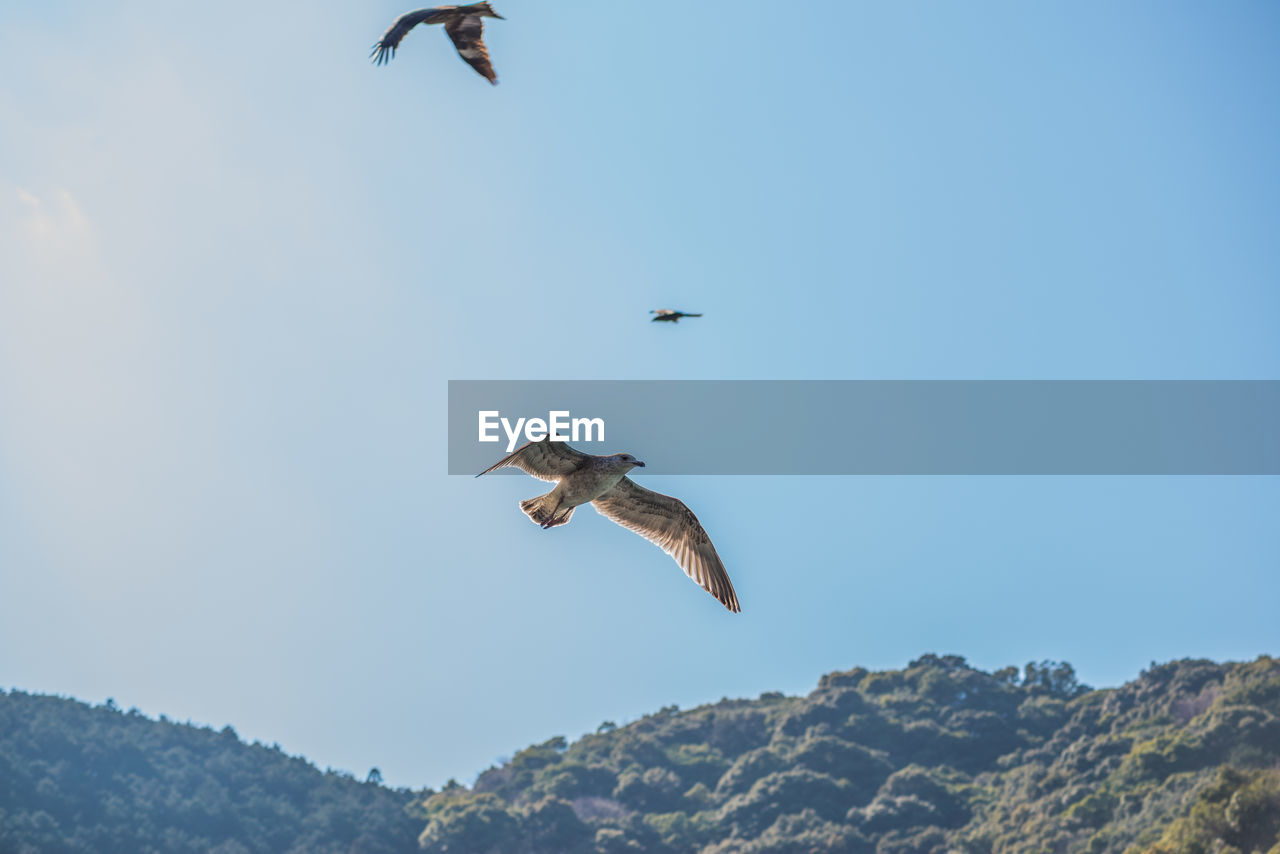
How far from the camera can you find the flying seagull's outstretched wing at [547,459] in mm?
12703

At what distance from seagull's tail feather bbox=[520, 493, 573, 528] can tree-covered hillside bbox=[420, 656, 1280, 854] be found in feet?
82.5

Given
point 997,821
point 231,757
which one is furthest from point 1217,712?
point 231,757

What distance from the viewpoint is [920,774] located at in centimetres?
4659

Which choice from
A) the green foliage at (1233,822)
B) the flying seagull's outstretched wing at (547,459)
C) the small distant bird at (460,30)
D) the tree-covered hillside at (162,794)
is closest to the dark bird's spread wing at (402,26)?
the small distant bird at (460,30)

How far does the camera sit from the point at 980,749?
5175 cm

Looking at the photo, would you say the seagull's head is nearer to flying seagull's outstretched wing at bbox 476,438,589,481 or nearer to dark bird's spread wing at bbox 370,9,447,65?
flying seagull's outstretched wing at bbox 476,438,589,481

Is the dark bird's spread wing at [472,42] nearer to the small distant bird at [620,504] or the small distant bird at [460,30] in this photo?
the small distant bird at [460,30]

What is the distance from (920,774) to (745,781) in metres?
6.97

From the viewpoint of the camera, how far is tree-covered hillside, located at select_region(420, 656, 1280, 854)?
124 ft

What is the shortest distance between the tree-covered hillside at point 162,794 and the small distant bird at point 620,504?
33433mm

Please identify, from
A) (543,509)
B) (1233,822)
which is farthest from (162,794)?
(543,509)

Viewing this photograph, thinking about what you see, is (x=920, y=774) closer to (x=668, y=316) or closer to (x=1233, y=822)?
(x=1233, y=822)

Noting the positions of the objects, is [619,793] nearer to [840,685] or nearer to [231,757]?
[840,685]

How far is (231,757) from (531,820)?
12.2 m
